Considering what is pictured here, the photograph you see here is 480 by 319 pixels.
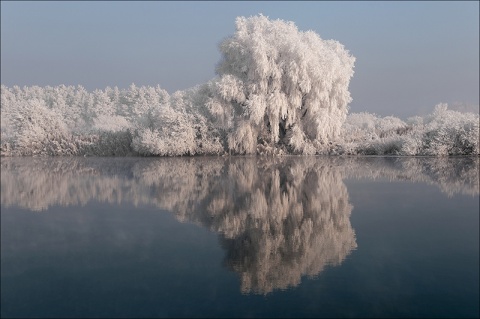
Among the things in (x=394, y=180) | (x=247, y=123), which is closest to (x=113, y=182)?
(x=394, y=180)

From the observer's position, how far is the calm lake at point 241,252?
11.9 ft

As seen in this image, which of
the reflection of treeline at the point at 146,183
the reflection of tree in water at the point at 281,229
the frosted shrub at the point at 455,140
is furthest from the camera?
the frosted shrub at the point at 455,140

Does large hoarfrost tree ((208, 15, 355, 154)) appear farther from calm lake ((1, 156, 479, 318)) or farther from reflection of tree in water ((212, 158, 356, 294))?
calm lake ((1, 156, 479, 318))

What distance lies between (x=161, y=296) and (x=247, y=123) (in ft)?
58.0

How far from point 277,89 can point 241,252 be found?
17026mm

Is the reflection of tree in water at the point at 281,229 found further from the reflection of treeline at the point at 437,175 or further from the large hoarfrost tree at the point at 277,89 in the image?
the large hoarfrost tree at the point at 277,89

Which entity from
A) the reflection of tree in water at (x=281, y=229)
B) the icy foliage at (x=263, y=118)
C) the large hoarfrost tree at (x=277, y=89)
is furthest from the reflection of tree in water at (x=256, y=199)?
the large hoarfrost tree at (x=277, y=89)

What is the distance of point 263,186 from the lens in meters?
10.3

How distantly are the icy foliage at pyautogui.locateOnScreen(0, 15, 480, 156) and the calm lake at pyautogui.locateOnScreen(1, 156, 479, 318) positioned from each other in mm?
11276

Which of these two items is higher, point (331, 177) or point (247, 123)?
point (247, 123)

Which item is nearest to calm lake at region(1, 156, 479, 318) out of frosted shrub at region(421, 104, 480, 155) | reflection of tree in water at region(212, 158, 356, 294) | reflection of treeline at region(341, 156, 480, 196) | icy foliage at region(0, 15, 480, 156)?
reflection of tree in water at region(212, 158, 356, 294)

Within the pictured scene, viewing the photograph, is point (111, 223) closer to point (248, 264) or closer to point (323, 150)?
point (248, 264)

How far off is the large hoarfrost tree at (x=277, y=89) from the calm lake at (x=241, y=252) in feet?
37.7

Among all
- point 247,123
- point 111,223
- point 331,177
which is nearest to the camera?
point 111,223
